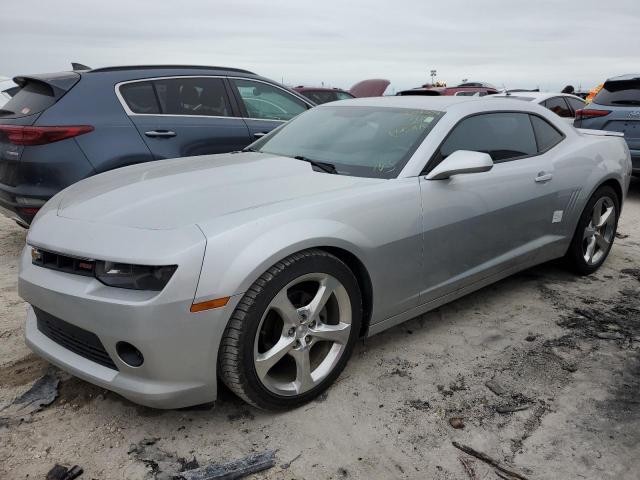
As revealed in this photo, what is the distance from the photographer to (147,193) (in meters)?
2.61

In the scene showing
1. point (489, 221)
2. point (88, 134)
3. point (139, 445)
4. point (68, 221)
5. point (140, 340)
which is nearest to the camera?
point (140, 340)

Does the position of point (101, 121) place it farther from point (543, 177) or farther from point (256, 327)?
point (543, 177)

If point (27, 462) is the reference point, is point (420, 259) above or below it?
above

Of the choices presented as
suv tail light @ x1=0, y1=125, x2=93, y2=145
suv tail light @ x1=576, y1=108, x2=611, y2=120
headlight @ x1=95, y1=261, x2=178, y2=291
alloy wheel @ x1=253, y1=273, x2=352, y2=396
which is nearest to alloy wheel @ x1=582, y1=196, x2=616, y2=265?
alloy wheel @ x1=253, y1=273, x2=352, y2=396

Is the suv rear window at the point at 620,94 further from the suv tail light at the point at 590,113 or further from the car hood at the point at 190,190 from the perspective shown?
the car hood at the point at 190,190

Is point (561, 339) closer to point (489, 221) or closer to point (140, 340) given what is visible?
point (489, 221)

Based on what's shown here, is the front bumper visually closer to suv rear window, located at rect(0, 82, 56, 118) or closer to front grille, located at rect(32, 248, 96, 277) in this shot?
front grille, located at rect(32, 248, 96, 277)

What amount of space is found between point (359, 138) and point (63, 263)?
178 cm

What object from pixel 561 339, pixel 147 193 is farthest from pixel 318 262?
pixel 561 339

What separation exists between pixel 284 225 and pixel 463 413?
123cm

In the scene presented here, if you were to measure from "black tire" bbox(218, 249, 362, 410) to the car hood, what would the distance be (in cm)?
32

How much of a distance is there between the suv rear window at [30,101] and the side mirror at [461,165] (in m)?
2.99

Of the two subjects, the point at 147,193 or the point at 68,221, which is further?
the point at 147,193

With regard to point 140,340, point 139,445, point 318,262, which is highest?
point 318,262
